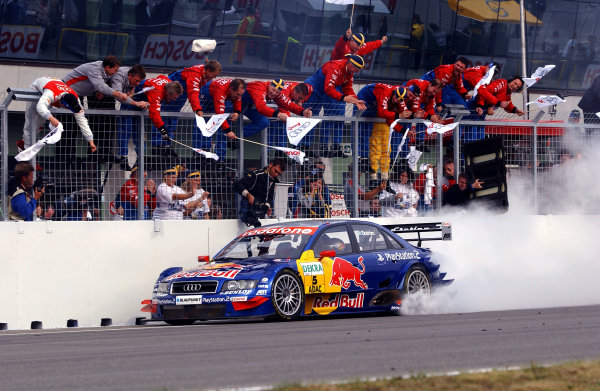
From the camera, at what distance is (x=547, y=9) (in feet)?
112

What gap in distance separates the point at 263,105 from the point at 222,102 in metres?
0.61

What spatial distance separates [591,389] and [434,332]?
3.86m

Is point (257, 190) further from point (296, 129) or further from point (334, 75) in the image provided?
point (334, 75)

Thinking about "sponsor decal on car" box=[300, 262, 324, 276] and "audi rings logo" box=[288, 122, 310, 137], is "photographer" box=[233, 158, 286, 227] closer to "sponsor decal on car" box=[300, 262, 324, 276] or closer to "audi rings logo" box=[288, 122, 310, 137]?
"audi rings logo" box=[288, 122, 310, 137]

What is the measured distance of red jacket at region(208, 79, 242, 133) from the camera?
15344 mm

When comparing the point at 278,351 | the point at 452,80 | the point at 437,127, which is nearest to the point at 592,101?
the point at 452,80

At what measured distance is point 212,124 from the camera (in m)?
15.1

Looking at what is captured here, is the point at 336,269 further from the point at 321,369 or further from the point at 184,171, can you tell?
the point at 321,369

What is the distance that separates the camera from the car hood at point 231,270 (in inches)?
486

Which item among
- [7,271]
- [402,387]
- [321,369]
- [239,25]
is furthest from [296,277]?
[239,25]

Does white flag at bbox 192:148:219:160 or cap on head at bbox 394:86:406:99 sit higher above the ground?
cap on head at bbox 394:86:406:99

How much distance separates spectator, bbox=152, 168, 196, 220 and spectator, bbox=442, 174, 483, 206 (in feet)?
14.7

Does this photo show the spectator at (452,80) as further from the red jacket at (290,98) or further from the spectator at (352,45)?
the red jacket at (290,98)

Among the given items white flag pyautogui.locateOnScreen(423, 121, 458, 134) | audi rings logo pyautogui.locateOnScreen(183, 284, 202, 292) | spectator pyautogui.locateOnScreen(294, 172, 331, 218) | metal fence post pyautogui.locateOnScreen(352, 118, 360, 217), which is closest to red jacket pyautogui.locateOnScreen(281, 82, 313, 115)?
metal fence post pyautogui.locateOnScreen(352, 118, 360, 217)
